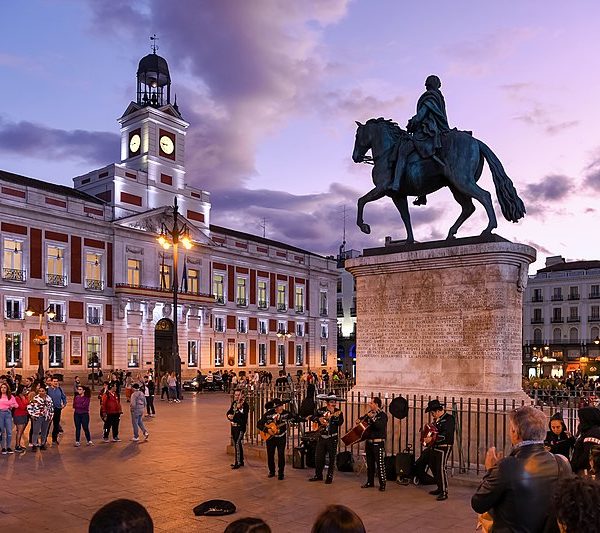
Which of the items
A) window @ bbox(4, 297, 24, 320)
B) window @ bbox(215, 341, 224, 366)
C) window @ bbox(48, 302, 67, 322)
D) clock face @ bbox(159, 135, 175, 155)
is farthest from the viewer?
window @ bbox(215, 341, 224, 366)

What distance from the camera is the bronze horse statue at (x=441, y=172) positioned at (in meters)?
12.6

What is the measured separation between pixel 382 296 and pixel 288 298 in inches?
2027

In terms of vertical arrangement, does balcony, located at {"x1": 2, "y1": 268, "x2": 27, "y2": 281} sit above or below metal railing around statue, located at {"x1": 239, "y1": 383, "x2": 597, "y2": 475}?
above

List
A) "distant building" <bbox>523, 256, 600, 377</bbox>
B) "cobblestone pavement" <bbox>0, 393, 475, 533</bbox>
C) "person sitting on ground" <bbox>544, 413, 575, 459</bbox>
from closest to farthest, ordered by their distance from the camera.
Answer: "person sitting on ground" <bbox>544, 413, 575, 459</bbox>, "cobblestone pavement" <bbox>0, 393, 475, 533</bbox>, "distant building" <bbox>523, 256, 600, 377</bbox>

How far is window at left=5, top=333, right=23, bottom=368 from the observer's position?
40.2m

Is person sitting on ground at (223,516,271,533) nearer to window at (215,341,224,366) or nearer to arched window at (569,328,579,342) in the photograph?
window at (215,341,224,366)

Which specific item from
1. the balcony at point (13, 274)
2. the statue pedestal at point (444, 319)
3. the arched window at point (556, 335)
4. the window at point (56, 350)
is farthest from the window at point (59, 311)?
the arched window at point (556, 335)

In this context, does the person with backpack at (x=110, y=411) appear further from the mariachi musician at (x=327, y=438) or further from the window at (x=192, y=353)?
the window at (x=192, y=353)

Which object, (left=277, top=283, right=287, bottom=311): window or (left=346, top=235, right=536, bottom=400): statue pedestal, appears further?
(left=277, top=283, right=287, bottom=311): window

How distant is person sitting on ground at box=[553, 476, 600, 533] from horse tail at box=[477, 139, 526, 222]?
33.9ft

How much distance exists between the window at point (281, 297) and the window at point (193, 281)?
423 inches

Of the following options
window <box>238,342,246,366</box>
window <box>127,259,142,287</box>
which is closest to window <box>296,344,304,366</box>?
window <box>238,342,246,366</box>

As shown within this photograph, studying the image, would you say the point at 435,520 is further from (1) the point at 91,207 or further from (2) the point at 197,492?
(1) the point at 91,207

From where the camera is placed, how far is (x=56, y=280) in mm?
43656
